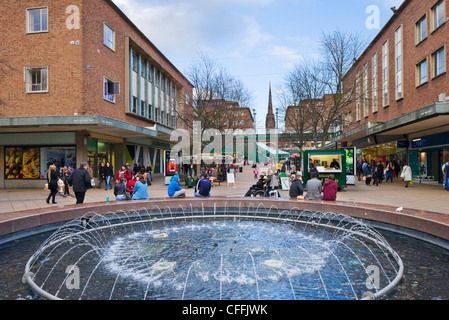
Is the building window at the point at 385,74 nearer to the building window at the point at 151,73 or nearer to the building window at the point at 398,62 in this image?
the building window at the point at 398,62

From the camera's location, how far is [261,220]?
9.41 metres

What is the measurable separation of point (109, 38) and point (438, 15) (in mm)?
22890

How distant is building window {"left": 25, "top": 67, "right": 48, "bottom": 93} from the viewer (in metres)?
19.5

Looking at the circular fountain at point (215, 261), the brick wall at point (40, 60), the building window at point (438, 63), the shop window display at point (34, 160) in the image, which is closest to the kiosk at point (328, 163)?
the circular fountain at point (215, 261)

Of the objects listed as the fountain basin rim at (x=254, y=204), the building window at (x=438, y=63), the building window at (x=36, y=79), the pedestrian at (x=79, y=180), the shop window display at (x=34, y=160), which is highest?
the building window at (x=438, y=63)

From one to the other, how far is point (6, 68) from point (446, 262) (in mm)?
24109

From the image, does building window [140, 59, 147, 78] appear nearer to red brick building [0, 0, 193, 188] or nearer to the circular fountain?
red brick building [0, 0, 193, 188]

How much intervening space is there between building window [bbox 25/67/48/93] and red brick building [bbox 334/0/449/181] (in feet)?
72.2

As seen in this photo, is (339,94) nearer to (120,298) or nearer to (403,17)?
(403,17)

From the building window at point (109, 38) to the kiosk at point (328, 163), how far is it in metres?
16.4

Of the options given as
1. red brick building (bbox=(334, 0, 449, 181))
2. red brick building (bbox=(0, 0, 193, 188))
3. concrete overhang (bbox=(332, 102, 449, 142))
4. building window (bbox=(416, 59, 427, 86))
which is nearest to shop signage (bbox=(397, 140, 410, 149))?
red brick building (bbox=(334, 0, 449, 181))

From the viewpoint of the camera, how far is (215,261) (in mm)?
5414

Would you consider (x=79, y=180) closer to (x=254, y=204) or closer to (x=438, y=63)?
(x=254, y=204)

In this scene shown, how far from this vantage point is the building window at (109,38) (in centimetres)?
2239
